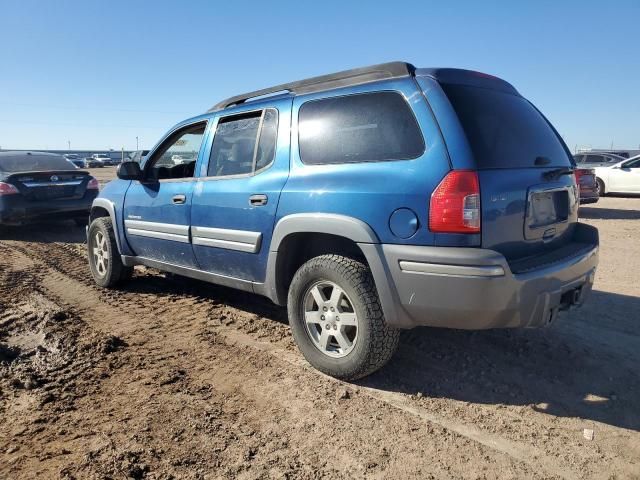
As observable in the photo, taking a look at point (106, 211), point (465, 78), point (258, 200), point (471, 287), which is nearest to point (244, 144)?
point (258, 200)

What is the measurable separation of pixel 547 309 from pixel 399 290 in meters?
0.84

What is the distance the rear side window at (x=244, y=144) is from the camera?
3672mm

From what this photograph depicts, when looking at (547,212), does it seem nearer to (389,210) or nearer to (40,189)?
(389,210)

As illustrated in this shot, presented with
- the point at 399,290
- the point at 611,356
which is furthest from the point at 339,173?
the point at 611,356

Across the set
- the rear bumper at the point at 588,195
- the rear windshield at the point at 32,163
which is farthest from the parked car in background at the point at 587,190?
the rear windshield at the point at 32,163

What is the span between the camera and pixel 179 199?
4289 millimetres

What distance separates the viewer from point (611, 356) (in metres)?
3.57

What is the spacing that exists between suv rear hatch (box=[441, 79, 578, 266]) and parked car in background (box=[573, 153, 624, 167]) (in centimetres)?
1554

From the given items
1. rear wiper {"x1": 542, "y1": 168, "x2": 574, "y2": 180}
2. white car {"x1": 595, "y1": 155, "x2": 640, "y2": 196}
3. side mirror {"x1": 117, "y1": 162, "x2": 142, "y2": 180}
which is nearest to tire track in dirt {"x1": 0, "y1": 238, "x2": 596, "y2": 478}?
side mirror {"x1": 117, "y1": 162, "x2": 142, "y2": 180}

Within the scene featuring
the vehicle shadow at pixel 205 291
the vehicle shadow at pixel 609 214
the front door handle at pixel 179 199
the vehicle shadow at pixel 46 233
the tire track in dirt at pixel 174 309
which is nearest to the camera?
the tire track in dirt at pixel 174 309

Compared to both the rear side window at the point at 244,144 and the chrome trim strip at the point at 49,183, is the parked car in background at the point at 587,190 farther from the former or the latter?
the chrome trim strip at the point at 49,183

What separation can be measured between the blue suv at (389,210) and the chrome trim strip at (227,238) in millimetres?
14

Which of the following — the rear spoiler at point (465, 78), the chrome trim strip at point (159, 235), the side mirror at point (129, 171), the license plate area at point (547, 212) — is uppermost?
the rear spoiler at point (465, 78)

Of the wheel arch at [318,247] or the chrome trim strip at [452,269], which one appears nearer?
the chrome trim strip at [452,269]
